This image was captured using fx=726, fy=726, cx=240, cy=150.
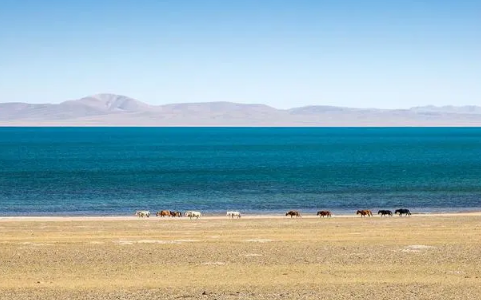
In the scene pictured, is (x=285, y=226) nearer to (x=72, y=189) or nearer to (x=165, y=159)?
(x=72, y=189)

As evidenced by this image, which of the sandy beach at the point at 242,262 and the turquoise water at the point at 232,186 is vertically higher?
the sandy beach at the point at 242,262

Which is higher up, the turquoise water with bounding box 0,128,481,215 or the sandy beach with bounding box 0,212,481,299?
the sandy beach with bounding box 0,212,481,299

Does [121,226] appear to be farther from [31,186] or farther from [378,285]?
[31,186]

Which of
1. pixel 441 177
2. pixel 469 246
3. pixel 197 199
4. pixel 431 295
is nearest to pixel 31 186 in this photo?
pixel 197 199

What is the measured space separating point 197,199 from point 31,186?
2304 cm

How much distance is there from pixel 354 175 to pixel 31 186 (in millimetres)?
44613

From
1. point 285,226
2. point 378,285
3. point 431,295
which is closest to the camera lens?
point 431,295

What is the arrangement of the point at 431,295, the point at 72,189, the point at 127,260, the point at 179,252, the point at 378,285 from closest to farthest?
the point at 431,295 → the point at 378,285 → the point at 127,260 → the point at 179,252 → the point at 72,189

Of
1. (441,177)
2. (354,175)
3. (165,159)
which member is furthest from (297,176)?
(165,159)

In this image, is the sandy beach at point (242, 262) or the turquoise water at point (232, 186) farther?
the turquoise water at point (232, 186)

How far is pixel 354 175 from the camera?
10294 centimetres

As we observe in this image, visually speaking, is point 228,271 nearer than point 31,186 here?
Yes

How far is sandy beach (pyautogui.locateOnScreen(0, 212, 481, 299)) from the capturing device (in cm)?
2339

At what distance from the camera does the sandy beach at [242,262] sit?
76.7 ft
